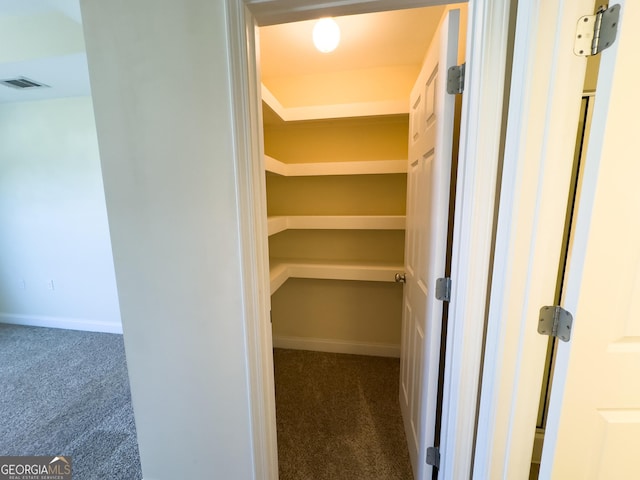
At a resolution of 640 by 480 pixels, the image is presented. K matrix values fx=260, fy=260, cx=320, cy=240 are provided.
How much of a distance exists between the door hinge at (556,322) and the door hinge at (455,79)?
31.2 inches

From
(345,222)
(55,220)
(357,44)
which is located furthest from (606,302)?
(55,220)

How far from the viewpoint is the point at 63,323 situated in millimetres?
3043

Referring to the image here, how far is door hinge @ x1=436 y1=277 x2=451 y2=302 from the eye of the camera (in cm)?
103

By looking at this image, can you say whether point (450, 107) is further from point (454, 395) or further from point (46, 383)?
point (46, 383)

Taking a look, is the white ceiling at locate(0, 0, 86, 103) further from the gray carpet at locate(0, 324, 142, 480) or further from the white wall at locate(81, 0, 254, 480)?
the gray carpet at locate(0, 324, 142, 480)

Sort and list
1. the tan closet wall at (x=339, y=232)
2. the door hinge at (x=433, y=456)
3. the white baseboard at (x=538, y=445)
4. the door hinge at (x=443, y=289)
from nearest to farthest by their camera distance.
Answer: the door hinge at (x=443, y=289) → the door hinge at (x=433, y=456) → the white baseboard at (x=538, y=445) → the tan closet wall at (x=339, y=232)

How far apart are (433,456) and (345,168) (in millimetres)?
1822

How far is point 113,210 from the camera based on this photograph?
1.10 metres

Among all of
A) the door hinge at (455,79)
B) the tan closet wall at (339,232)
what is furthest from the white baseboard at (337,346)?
the door hinge at (455,79)

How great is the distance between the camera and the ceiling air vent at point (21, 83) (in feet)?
6.83

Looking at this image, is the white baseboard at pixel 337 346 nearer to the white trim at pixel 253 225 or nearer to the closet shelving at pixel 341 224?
the closet shelving at pixel 341 224

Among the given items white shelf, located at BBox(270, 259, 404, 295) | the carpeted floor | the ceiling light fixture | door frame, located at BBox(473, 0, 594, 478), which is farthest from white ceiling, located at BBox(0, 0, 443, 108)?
the carpeted floor

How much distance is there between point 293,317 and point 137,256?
5.69 feet

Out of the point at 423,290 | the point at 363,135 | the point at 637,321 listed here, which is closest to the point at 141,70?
the point at 423,290
